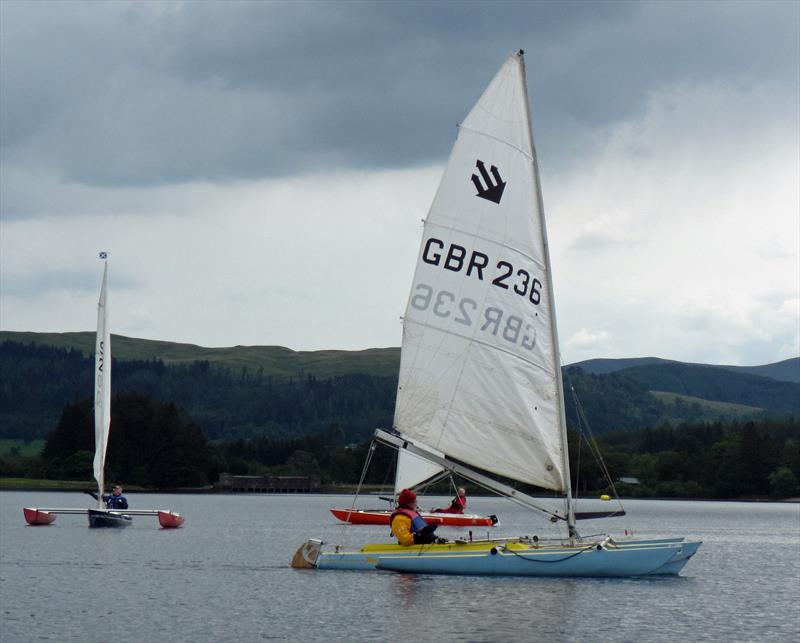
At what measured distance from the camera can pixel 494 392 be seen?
41.6 metres

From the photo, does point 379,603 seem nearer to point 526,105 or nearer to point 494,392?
point 494,392

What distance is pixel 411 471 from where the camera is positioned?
7694 centimetres

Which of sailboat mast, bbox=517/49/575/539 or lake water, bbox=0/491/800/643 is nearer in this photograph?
lake water, bbox=0/491/800/643

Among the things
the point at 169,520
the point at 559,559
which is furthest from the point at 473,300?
the point at 169,520

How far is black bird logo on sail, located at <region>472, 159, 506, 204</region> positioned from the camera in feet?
135

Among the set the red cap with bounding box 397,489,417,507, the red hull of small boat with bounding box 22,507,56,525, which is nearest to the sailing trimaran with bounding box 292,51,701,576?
the red cap with bounding box 397,489,417,507

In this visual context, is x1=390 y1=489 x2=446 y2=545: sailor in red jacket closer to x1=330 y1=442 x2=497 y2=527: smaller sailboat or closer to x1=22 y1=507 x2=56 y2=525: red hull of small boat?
x1=330 y1=442 x2=497 y2=527: smaller sailboat

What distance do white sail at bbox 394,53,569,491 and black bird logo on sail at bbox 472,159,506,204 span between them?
0.03 m

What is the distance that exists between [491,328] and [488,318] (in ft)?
1.10

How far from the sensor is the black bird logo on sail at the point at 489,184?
135 feet

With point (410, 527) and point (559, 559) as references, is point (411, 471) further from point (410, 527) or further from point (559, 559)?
point (559, 559)

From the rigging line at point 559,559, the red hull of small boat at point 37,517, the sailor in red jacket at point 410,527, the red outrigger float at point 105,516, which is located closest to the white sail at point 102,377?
the red outrigger float at point 105,516

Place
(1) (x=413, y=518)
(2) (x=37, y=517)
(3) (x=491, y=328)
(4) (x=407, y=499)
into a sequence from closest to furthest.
Result: (3) (x=491, y=328) < (4) (x=407, y=499) < (1) (x=413, y=518) < (2) (x=37, y=517)

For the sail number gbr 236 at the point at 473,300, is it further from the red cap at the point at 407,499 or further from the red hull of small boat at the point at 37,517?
the red hull of small boat at the point at 37,517
